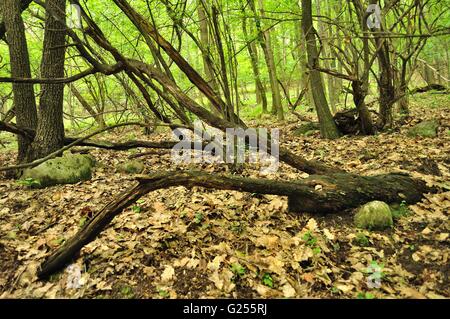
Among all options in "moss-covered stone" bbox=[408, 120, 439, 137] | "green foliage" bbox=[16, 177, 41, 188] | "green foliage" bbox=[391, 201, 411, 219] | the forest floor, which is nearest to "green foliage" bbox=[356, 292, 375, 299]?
the forest floor

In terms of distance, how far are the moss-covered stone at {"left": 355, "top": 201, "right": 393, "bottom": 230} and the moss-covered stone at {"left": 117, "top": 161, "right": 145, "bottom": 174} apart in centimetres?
442

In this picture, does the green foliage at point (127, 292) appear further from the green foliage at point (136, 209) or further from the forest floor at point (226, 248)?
the green foliage at point (136, 209)

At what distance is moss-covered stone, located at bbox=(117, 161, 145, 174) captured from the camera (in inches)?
256

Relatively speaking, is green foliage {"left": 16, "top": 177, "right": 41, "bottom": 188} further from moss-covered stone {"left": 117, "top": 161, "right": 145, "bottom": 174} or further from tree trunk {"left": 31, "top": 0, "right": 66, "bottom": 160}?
moss-covered stone {"left": 117, "top": 161, "right": 145, "bottom": 174}

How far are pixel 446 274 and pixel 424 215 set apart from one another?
1.04 meters

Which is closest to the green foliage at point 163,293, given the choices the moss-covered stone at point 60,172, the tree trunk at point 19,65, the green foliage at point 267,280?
the green foliage at point 267,280

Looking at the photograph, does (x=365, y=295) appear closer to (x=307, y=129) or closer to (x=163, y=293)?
(x=163, y=293)

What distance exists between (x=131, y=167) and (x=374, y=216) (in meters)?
4.74

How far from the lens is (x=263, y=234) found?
12.6ft

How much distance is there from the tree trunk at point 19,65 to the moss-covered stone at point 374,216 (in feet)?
20.2

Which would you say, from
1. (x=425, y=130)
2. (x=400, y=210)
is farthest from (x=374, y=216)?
(x=425, y=130)

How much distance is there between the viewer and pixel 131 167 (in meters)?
6.55
